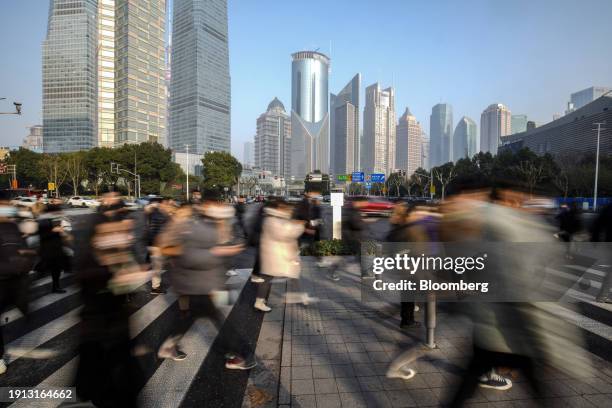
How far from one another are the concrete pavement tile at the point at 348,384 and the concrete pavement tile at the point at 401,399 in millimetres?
320

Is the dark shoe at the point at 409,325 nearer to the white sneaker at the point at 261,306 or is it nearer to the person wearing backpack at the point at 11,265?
the white sneaker at the point at 261,306

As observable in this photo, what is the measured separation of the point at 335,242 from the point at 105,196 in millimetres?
7270

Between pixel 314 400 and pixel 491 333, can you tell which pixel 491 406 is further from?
pixel 314 400

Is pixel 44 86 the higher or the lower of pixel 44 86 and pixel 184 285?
the higher

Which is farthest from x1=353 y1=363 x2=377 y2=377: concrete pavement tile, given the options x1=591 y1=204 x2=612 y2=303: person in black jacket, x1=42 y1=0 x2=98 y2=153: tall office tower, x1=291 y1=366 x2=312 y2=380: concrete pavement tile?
x1=42 y1=0 x2=98 y2=153: tall office tower

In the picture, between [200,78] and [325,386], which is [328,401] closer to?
[325,386]

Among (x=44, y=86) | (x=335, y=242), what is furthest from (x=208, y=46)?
(x=335, y=242)

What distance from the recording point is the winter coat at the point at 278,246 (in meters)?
4.88

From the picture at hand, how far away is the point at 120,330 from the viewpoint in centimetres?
274

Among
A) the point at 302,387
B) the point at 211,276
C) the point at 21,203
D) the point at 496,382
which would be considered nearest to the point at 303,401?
the point at 302,387

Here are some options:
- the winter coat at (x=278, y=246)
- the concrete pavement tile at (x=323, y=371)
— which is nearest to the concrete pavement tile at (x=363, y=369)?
the concrete pavement tile at (x=323, y=371)

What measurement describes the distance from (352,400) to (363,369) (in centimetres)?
59

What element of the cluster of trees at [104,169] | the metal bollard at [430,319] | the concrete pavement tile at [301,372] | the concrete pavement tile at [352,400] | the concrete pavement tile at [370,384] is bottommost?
the concrete pavement tile at [301,372]

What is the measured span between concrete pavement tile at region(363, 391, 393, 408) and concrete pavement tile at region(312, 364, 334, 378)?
1.64 ft
